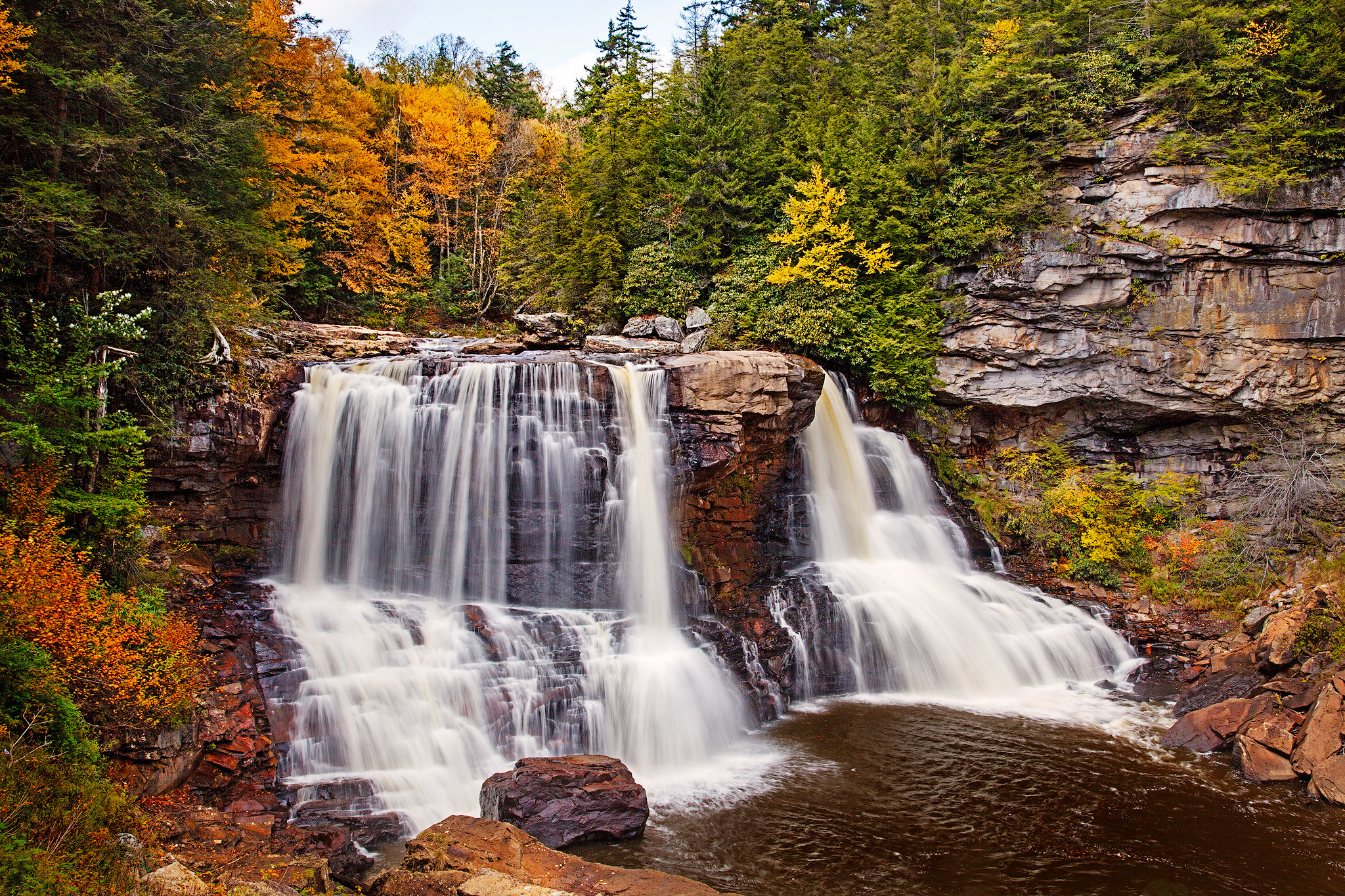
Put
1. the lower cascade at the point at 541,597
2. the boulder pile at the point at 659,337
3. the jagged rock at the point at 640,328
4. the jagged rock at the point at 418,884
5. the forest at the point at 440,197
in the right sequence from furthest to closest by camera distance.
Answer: the jagged rock at the point at 640,328
the boulder pile at the point at 659,337
the lower cascade at the point at 541,597
the forest at the point at 440,197
the jagged rock at the point at 418,884

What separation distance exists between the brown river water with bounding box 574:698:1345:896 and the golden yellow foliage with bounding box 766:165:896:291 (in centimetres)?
1156

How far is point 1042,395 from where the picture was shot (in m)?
18.5

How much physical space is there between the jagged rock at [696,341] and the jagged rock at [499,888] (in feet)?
46.0

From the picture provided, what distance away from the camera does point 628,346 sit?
61.4 feet

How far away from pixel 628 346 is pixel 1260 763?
48.3 feet

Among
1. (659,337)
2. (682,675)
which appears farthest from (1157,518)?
(659,337)

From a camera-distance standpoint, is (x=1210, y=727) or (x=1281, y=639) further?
(x=1281, y=639)

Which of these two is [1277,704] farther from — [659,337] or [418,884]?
[659,337]

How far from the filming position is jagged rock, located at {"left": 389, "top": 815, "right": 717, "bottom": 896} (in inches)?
251

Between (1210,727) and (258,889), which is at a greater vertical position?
(258,889)

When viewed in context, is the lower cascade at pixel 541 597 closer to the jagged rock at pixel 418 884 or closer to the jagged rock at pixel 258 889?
the jagged rock at pixel 418 884

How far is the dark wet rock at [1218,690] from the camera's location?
38.5 ft

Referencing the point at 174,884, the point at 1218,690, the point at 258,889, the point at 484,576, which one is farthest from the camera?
the point at 484,576

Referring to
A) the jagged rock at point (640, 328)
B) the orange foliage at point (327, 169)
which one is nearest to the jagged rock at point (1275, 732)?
the jagged rock at point (640, 328)
